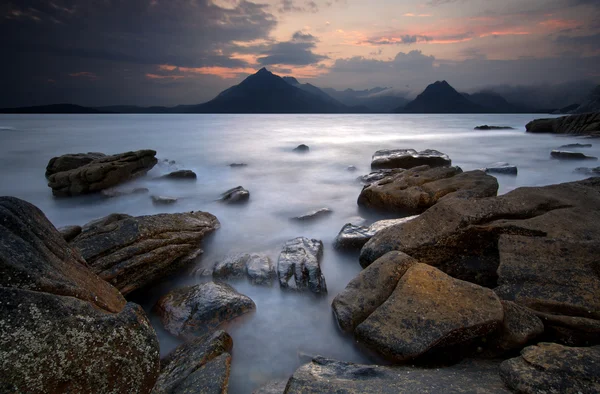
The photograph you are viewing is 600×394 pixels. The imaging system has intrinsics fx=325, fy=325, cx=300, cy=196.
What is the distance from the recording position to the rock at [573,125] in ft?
84.4

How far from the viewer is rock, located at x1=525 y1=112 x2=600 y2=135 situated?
25719 mm

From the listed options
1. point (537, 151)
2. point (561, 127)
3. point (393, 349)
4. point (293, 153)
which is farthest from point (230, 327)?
point (561, 127)

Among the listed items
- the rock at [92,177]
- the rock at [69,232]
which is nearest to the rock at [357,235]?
the rock at [69,232]

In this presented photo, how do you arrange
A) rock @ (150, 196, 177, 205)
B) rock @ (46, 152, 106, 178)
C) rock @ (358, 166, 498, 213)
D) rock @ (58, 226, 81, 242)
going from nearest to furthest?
rock @ (58, 226, 81, 242) → rock @ (358, 166, 498, 213) → rock @ (150, 196, 177, 205) → rock @ (46, 152, 106, 178)

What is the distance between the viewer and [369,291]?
12.2 ft

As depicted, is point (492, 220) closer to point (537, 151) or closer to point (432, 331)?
point (432, 331)

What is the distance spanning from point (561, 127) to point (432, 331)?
34109 millimetres

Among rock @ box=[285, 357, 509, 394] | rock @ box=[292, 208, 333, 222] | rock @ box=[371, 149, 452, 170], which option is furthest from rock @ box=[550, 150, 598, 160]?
rock @ box=[285, 357, 509, 394]

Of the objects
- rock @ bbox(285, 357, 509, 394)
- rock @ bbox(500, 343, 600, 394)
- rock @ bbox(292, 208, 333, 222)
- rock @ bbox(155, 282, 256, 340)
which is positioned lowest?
rock @ bbox(292, 208, 333, 222)

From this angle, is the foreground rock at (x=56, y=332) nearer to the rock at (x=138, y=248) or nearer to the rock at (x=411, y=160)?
the rock at (x=138, y=248)

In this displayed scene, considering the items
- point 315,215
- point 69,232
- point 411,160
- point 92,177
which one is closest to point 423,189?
point 315,215

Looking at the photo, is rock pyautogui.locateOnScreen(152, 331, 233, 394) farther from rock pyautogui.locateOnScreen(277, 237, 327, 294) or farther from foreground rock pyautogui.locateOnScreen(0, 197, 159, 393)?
rock pyautogui.locateOnScreen(277, 237, 327, 294)

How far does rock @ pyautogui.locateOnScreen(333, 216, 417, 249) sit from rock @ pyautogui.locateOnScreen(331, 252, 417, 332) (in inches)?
66.6

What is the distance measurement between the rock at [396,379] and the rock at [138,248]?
2829 mm
